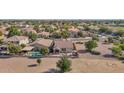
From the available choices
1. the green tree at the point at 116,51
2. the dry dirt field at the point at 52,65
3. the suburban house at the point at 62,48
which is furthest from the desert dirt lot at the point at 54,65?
the suburban house at the point at 62,48

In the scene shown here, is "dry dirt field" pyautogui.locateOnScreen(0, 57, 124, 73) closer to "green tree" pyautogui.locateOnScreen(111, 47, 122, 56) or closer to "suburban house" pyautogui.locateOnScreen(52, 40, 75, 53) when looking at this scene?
"green tree" pyautogui.locateOnScreen(111, 47, 122, 56)

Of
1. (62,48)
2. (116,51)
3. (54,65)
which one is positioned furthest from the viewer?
(62,48)

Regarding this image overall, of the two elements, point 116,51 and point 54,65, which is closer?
point 54,65

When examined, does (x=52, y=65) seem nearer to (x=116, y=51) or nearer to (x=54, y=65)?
(x=54, y=65)

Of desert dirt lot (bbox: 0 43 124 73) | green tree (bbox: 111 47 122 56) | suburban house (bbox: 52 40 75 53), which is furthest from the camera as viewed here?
suburban house (bbox: 52 40 75 53)

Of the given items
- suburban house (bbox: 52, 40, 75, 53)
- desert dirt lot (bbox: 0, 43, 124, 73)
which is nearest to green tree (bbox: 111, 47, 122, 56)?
desert dirt lot (bbox: 0, 43, 124, 73)

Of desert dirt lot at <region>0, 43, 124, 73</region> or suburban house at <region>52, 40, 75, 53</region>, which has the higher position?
suburban house at <region>52, 40, 75, 53</region>

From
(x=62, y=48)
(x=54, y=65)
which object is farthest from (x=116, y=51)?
(x=54, y=65)

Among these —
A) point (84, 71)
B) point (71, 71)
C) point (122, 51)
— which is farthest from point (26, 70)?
point (122, 51)
